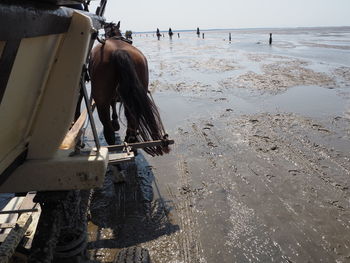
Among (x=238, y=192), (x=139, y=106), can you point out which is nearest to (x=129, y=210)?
(x=139, y=106)

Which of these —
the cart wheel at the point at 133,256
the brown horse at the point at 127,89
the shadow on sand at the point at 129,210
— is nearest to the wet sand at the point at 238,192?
the shadow on sand at the point at 129,210

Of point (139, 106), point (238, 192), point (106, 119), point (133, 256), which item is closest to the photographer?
point (133, 256)

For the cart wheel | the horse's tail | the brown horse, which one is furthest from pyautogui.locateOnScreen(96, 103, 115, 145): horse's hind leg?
the cart wheel

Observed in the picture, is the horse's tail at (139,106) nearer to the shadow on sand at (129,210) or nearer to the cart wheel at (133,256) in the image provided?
the shadow on sand at (129,210)

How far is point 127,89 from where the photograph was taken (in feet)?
12.8

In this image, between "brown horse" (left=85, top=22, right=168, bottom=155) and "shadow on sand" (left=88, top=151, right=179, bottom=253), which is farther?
"brown horse" (left=85, top=22, right=168, bottom=155)

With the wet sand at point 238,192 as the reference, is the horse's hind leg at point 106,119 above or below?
above

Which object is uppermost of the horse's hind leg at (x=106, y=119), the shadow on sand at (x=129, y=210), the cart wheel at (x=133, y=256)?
the horse's hind leg at (x=106, y=119)

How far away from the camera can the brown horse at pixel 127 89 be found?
12.7 feet

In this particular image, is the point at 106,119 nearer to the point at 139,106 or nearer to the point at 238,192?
the point at 139,106

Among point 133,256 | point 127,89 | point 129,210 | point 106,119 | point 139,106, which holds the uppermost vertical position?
point 127,89

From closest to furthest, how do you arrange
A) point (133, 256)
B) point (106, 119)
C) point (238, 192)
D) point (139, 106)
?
point (133, 256)
point (139, 106)
point (238, 192)
point (106, 119)

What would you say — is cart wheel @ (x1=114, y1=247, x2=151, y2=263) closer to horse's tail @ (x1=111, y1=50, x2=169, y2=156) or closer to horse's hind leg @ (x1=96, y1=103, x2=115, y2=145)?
horse's tail @ (x1=111, y1=50, x2=169, y2=156)

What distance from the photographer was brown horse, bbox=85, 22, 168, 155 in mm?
3869
